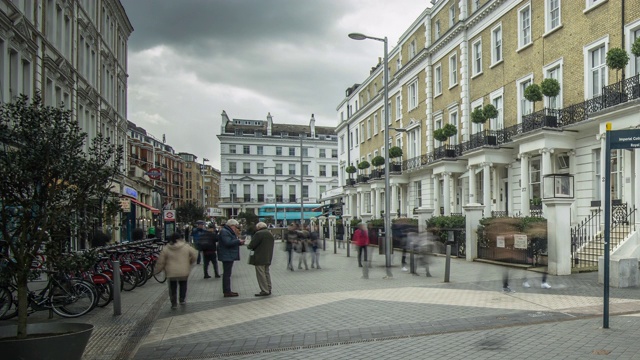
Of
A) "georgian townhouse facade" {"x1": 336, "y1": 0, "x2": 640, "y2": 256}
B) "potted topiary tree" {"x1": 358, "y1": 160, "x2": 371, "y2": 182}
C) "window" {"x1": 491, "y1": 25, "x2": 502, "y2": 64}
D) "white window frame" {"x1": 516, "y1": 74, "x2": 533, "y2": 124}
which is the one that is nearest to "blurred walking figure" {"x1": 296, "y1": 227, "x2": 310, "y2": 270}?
"georgian townhouse facade" {"x1": 336, "y1": 0, "x2": 640, "y2": 256}

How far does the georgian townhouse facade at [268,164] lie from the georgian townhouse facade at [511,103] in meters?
57.8

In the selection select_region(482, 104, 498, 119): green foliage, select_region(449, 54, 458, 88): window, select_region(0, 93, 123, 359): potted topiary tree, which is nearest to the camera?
select_region(0, 93, 123, 359): potted topiary tree

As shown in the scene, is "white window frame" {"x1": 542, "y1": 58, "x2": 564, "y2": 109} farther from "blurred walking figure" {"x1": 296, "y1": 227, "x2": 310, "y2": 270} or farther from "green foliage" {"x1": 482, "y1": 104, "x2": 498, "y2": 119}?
"blurred walking figure" {"x1": 296, "y1": 227, "x2": 310, "y2": 270}

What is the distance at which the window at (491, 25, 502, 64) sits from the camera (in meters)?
26.6

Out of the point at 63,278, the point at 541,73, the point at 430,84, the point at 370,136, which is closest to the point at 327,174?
the point at 370,136

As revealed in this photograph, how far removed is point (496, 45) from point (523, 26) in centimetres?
252

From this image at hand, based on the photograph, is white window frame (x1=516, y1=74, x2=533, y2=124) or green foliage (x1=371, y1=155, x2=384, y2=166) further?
green foliage (x1=371, y1=155, x2=384, y2=166)

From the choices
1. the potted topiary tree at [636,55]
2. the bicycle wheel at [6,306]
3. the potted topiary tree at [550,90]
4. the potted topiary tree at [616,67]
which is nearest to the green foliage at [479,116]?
the potted topiary tree at [550,90]

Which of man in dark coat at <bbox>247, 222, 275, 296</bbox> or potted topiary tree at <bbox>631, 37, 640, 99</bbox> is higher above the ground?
potted topiary tree at <bbox>631, 37, 640, 99</bbox>

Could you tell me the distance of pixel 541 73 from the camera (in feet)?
75.7

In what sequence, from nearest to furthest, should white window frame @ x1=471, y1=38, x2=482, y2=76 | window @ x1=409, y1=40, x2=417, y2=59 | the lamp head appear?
the lamp head, white window frame @ x1=471, y1=38, x2=482, y2=76, window @ x1=409, y1=40, x2=417, y2=59

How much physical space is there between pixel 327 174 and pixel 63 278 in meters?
96.4

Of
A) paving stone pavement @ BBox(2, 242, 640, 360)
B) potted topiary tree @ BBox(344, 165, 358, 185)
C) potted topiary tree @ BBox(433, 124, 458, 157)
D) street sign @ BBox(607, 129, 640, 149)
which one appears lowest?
paving stone pavement @ BBox(2, 242, 640, 360)

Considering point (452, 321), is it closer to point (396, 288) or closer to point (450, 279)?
point (396, 288)
